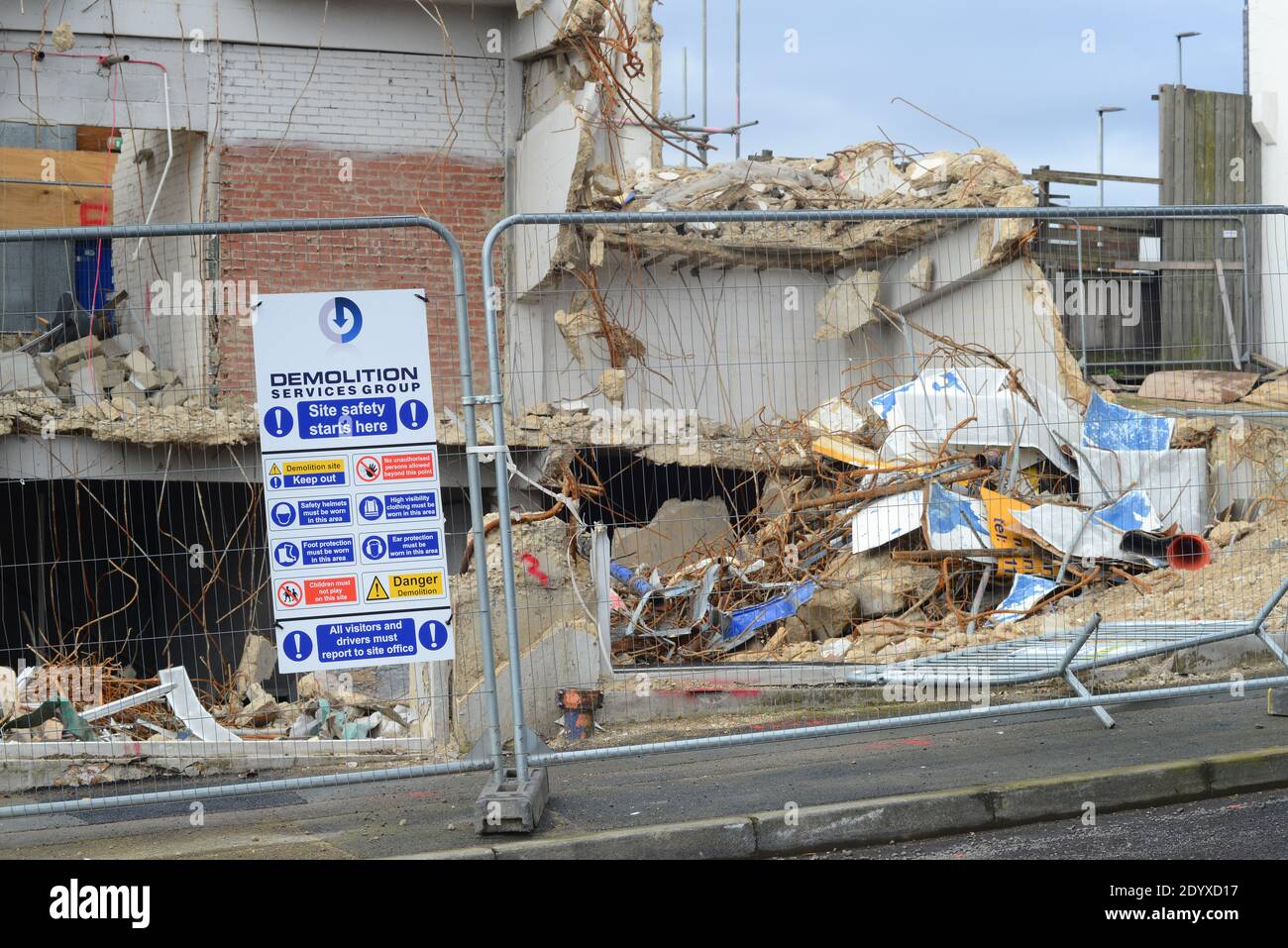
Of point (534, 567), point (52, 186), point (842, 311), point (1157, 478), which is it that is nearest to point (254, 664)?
point (534, 567)

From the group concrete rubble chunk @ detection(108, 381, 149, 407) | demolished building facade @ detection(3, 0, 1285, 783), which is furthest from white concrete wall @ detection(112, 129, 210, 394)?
concrete rubble chunk @ detection(108, 381, 149, 407)

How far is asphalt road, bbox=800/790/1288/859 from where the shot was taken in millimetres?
4764

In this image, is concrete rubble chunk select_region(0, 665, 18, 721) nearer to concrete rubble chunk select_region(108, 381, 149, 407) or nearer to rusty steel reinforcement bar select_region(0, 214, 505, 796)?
concrete rubble chunk select_region(108, 381, 149, 407)

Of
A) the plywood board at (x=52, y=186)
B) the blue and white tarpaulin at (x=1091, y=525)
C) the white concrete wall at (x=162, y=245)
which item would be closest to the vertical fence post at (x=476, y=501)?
the blue and white tarpaulin at (x=1091, y=525)

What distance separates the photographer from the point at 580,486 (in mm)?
8367

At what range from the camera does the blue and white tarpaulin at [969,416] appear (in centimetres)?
965

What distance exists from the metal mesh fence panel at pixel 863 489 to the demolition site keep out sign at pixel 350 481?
1.00 m

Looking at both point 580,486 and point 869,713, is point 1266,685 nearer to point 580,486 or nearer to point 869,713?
point 869,713

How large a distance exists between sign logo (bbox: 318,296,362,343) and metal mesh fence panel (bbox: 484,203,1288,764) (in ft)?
3.16

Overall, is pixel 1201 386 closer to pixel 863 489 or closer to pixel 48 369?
pixel 863 489

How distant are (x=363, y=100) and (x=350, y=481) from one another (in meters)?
8.47

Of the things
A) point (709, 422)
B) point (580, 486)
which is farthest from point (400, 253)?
point (709, 422)

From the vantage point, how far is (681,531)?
27.3 feet
